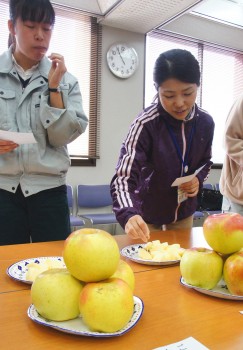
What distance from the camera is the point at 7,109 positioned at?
1.67 m

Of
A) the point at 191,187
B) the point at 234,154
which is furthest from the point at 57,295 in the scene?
the point at 234,154

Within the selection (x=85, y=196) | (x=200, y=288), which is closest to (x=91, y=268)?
(x=200, y=288)

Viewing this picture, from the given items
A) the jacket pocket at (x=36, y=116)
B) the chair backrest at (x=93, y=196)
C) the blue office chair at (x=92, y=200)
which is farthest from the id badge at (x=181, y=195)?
the chair backrest at (x=93, y=196)

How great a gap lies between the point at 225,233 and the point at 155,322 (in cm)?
27

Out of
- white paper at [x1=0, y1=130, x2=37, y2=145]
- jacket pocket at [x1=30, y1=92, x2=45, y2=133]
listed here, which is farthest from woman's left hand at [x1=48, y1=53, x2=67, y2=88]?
white paper at [x1=0, y1=130, x2=37, y2=145]

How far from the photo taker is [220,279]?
90 centimetres

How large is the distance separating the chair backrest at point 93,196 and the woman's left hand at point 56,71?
297 cm

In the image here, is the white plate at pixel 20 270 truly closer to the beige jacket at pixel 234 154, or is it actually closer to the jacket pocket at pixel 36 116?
the jacket pocket at pixel 36 116

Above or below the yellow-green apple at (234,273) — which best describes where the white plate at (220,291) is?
below

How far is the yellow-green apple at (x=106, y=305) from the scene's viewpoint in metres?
0.64

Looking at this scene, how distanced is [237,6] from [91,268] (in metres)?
5.39

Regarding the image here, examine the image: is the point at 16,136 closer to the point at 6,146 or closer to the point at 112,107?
the point at 6,146

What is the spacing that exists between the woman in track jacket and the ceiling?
2.62 meters

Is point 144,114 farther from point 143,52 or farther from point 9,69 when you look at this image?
point 143,52
